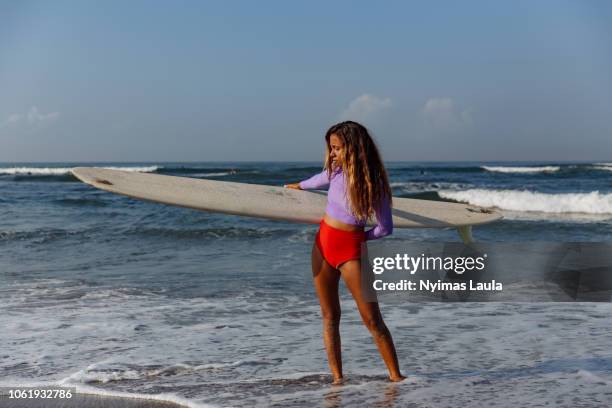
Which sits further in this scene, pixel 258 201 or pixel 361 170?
pixel 258 201

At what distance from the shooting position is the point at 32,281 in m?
6.29

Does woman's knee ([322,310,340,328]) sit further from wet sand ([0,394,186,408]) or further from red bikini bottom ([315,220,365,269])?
wet sand ([0,394,186,408])

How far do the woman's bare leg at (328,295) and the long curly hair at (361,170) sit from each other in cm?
30

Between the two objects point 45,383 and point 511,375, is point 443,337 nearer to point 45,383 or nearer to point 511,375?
point 511,375

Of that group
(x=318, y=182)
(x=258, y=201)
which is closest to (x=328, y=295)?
(x=318, y=182)

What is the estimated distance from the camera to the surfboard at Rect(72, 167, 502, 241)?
3.95m

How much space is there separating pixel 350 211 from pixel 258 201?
1258 mm

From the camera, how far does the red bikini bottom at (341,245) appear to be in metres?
2.94

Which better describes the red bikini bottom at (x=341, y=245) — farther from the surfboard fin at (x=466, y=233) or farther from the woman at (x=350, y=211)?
the surfboard fin at (x=466, y=233)

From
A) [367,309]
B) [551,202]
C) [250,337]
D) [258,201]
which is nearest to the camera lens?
[367,309]

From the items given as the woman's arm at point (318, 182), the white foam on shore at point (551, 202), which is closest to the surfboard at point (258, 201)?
the woman's arm at point (318, 182)

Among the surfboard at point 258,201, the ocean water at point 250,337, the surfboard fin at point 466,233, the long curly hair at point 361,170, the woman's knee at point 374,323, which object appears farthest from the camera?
the surfboard fin at point 466,233

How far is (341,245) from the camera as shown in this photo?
2.94 metres

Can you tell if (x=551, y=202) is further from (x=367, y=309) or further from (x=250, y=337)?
(x=367, y=309)
